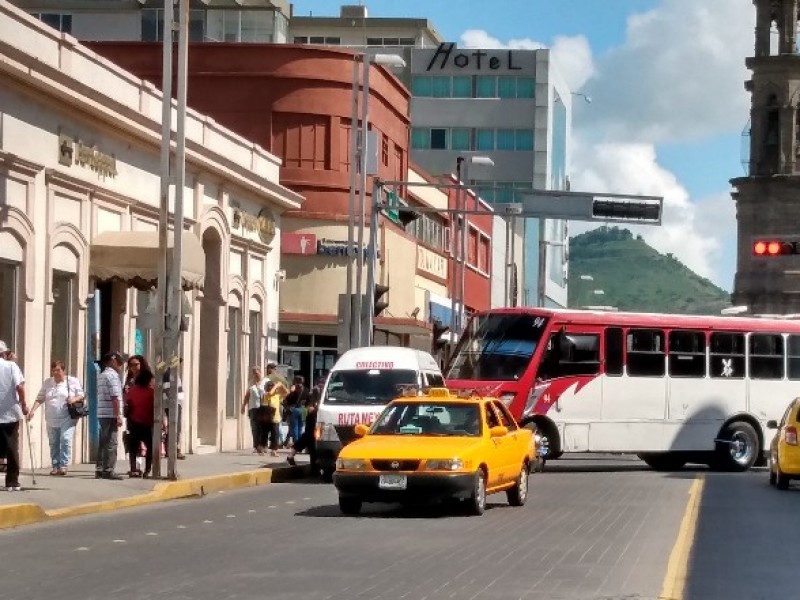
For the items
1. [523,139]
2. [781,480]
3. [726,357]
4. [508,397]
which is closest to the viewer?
[781,480]

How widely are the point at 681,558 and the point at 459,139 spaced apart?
105m

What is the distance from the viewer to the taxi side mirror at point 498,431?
23.9m

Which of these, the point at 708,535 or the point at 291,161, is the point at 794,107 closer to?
the point at 291,161

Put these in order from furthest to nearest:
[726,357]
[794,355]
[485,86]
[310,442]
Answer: [485,86] < [794,355] < [726,357] < [310,442]

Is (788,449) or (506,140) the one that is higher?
(506,140)

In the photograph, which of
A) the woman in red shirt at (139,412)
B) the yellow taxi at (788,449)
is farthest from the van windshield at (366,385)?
the yellow taxi at (788,449)

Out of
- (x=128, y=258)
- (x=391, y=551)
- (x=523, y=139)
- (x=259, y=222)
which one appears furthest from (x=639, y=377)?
(x=523, y=139)

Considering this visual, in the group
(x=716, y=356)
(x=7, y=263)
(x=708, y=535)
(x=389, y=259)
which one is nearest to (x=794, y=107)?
(x=389, y=259)

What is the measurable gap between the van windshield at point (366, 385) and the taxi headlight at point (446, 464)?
10294 mm

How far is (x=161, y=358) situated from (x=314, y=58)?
1200 inches

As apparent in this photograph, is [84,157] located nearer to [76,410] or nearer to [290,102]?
[76,410]

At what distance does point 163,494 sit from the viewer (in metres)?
26.5

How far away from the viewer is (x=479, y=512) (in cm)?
2330

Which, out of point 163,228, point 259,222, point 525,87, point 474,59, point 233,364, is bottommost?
point 233,364
